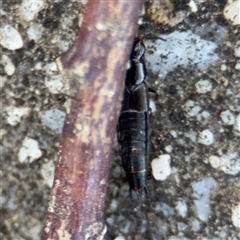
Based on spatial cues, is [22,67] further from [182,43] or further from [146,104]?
[182,43]

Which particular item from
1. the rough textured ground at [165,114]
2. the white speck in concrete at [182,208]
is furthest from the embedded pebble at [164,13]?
the white speck in concrete at [182,208]

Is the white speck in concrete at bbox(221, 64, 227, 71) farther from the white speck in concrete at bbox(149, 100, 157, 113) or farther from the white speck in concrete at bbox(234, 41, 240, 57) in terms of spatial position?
the white speck in concrete at bbox(149, 100, 157, 113)

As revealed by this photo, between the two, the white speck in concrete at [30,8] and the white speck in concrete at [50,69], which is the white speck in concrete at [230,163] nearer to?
the white speck in concrete at [50,69]

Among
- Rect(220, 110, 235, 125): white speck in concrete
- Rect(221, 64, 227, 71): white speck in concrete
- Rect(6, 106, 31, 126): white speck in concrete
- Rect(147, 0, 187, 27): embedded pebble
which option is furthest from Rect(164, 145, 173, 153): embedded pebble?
Rect(6, 106, 31, 126): white speck in concrete

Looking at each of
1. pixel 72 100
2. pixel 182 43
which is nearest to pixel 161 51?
pixel 182 43

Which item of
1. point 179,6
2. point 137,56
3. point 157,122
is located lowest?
point 157,122
